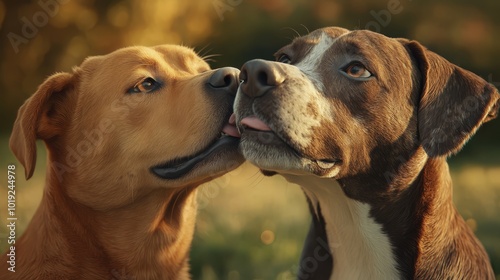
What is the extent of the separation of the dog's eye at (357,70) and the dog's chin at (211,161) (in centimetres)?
75

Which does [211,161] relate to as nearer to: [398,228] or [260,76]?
[260,76]

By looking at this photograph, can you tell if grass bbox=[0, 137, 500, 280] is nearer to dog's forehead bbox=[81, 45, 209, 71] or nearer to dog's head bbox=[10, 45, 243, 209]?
dog's forehead bbox=[81, 45, 209, 71]

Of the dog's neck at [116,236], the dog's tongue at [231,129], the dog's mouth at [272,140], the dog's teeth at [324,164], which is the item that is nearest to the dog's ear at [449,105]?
the dog's teeth at [324,164]

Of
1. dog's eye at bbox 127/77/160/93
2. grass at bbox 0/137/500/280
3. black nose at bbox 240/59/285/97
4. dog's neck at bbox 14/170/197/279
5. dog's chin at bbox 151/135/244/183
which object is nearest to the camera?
black nose at bbox 240/59/285/97

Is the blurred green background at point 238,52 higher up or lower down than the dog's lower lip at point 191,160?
lower down

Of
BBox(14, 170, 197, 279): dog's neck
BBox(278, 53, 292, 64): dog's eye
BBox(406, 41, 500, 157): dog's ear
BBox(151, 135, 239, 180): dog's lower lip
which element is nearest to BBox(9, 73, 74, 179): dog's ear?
BBox(14, 170, 197, 279): dog's neck

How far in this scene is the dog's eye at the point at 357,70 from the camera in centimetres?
403

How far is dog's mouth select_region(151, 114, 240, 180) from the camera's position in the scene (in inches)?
166

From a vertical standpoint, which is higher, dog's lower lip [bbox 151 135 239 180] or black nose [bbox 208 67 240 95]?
black nose [bbox 208 67 240 95]

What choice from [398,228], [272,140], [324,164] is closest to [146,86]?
[272,140]

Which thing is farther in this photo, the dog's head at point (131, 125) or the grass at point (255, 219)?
the grass at point (255, 219)

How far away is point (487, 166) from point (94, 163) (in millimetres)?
4126

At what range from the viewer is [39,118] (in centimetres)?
444

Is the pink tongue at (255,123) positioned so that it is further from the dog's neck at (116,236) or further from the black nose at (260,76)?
the dog's neck at (116,236)
